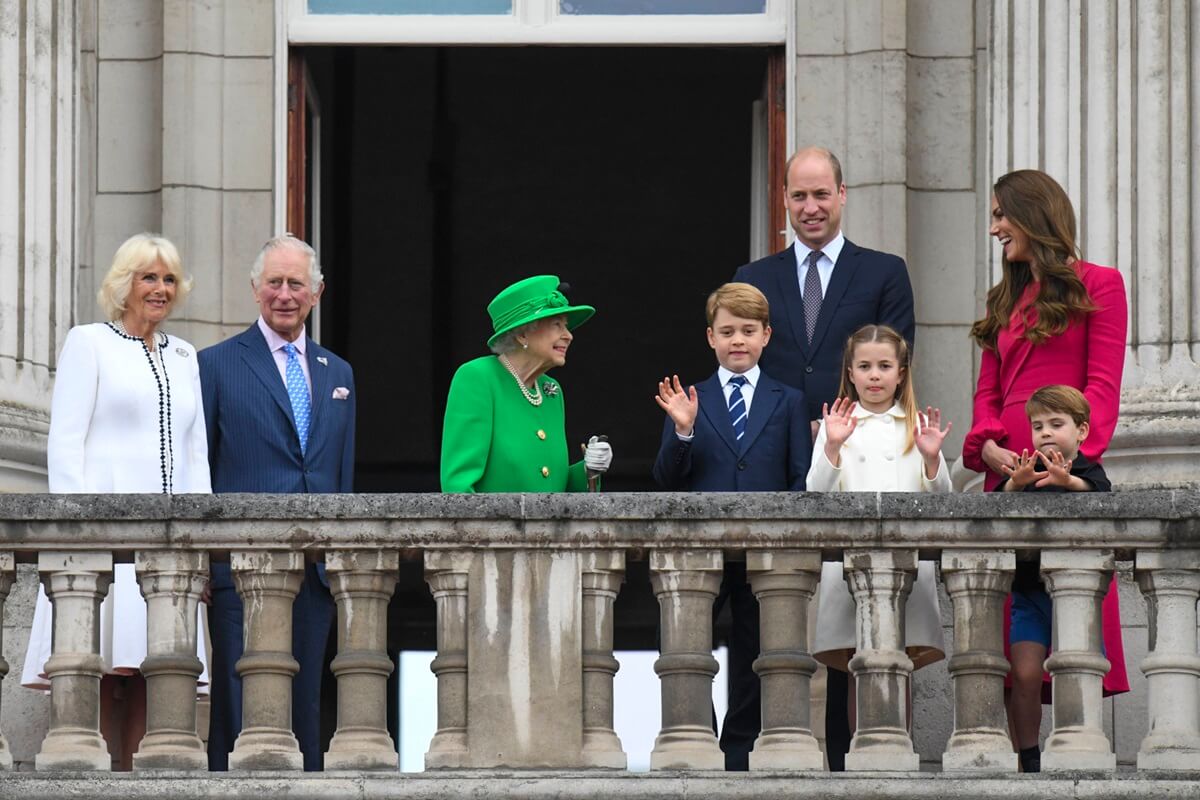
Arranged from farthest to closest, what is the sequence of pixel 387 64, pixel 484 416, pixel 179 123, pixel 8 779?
pixel 387 64 < pixel 179 123 < pixel 484 416 < pixel 8 779

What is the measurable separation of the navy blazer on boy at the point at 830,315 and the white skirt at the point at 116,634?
87.0 inches

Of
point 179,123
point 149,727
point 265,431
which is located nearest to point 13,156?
point 179,123

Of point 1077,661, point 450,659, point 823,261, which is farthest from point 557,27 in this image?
point 1077,661

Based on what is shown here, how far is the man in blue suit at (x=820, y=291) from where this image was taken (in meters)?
10.4

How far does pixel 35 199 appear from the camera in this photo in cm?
1227

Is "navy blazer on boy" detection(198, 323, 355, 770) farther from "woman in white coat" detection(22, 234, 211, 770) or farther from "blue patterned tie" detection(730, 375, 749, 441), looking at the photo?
"blue patterned tie" detection(730, 375, 749, 441)

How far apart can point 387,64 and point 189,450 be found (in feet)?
27.9

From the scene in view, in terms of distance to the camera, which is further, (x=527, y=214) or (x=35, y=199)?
(x=527, y=214)

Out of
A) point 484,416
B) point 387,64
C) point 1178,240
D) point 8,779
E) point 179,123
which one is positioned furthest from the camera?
point 387,64

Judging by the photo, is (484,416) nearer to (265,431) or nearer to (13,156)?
(265,431)

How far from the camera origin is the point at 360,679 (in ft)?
30.6

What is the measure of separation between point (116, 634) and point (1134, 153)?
468 cm

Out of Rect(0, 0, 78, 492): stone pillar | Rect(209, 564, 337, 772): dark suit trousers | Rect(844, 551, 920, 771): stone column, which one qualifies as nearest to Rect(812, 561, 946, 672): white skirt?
Rect(844, 551, 920, 771): stone column

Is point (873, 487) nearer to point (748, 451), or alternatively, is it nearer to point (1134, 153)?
point (748, 451)
